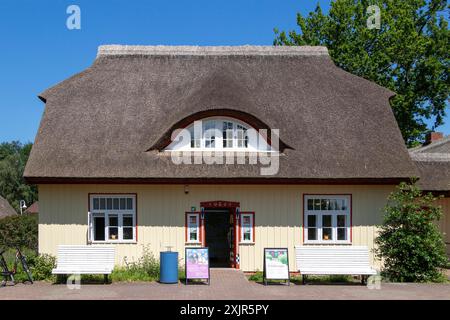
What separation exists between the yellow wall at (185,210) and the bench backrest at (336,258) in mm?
2298

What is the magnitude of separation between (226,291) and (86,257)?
419 cm

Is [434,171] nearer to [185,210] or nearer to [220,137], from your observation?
[220,137]

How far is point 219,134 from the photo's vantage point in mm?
18344

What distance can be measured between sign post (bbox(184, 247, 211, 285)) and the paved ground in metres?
0.33

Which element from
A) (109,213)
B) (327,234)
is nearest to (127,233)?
(109,213)

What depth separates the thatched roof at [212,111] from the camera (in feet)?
57.0

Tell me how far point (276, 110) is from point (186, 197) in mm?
4573

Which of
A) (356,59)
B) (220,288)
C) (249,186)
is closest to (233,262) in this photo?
(249,186)

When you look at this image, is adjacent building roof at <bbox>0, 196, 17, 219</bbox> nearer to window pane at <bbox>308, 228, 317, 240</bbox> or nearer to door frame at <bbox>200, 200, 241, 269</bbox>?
door frame at <bbox>200, 200, 241, 269</bbox>

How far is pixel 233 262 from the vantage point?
1828 cm

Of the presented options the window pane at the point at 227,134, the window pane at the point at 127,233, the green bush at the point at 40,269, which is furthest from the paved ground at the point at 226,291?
the window pane at the point at 227,134

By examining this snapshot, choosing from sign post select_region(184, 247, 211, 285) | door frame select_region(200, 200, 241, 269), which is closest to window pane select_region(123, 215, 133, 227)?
door frame select_region(200, 200, 241, 269)

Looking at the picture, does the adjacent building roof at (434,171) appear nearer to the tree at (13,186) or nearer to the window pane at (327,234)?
the window pane at (327,234)
